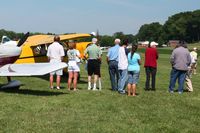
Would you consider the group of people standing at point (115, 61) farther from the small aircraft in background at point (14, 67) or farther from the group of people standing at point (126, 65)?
the small aircraft in background at point (14, 67)

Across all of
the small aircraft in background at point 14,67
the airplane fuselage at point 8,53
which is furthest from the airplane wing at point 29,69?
the airplane fuselage at point 8,53

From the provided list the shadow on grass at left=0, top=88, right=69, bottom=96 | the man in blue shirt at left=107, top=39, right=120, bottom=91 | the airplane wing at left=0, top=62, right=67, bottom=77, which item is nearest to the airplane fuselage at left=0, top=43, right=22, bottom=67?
the airplane wing at left=0, top=62, right=67, bottom=77

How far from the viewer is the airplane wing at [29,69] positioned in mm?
12258

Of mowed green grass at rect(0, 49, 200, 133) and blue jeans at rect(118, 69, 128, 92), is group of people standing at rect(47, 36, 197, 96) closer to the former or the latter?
blue jeans at rect(118, 69, 128, 92)

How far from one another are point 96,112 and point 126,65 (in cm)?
403

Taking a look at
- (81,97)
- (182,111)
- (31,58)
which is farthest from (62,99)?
(31,58)

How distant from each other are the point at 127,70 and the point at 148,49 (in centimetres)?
186

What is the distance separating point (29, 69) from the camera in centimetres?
1283

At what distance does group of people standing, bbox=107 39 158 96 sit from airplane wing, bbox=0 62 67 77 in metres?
1.83

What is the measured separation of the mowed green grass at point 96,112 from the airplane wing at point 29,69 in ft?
1.97

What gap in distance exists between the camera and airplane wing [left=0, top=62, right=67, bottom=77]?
12.3 metres

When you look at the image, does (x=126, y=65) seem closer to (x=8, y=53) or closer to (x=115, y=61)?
(x=115, y=61)

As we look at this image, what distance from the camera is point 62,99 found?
36.6ft

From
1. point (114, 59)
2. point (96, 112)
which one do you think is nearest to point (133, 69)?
point (114, 59)
